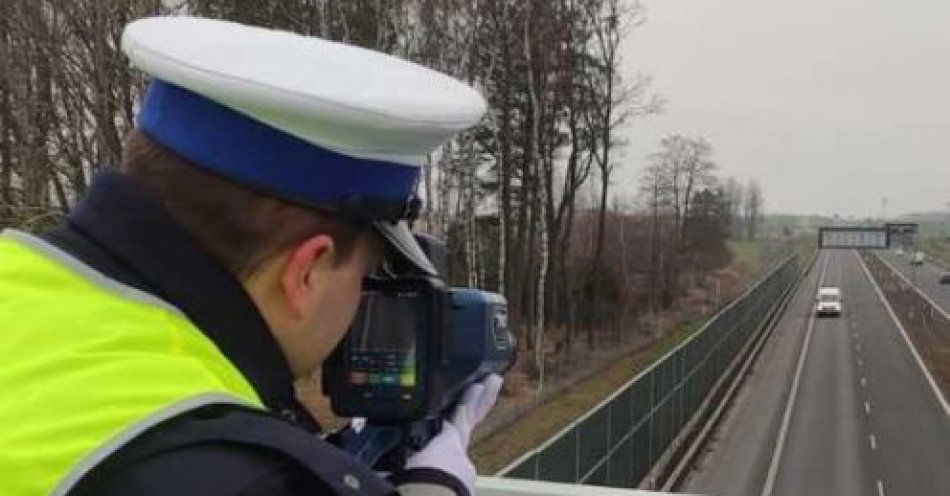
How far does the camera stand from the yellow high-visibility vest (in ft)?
2.64

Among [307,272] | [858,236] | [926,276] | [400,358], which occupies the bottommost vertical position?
[926,276]

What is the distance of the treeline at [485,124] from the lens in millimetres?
13414

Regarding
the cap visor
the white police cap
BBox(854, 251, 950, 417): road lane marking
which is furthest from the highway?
the white police cap

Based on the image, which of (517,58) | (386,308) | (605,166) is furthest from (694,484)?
(386,308)

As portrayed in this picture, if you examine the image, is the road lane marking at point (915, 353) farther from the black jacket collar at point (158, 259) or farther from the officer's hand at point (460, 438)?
the black jacket collar at point (158, 259)

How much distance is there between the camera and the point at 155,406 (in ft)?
2.75

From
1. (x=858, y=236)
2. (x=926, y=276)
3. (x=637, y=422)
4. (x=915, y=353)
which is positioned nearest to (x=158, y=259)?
(x=637, y=422)

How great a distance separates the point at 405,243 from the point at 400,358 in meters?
0.25

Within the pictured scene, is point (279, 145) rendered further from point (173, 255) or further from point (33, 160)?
point (33, 160)

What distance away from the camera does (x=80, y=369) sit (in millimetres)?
863

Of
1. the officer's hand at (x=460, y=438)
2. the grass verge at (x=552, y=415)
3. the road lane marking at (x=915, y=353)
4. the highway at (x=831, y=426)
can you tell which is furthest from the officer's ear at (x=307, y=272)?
the road lane marking at (x=915, y=353)

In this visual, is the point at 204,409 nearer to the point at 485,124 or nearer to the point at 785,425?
the point at 485,124

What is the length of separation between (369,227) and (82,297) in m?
0.31

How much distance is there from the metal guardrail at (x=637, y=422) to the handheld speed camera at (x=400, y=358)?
4.74 m
